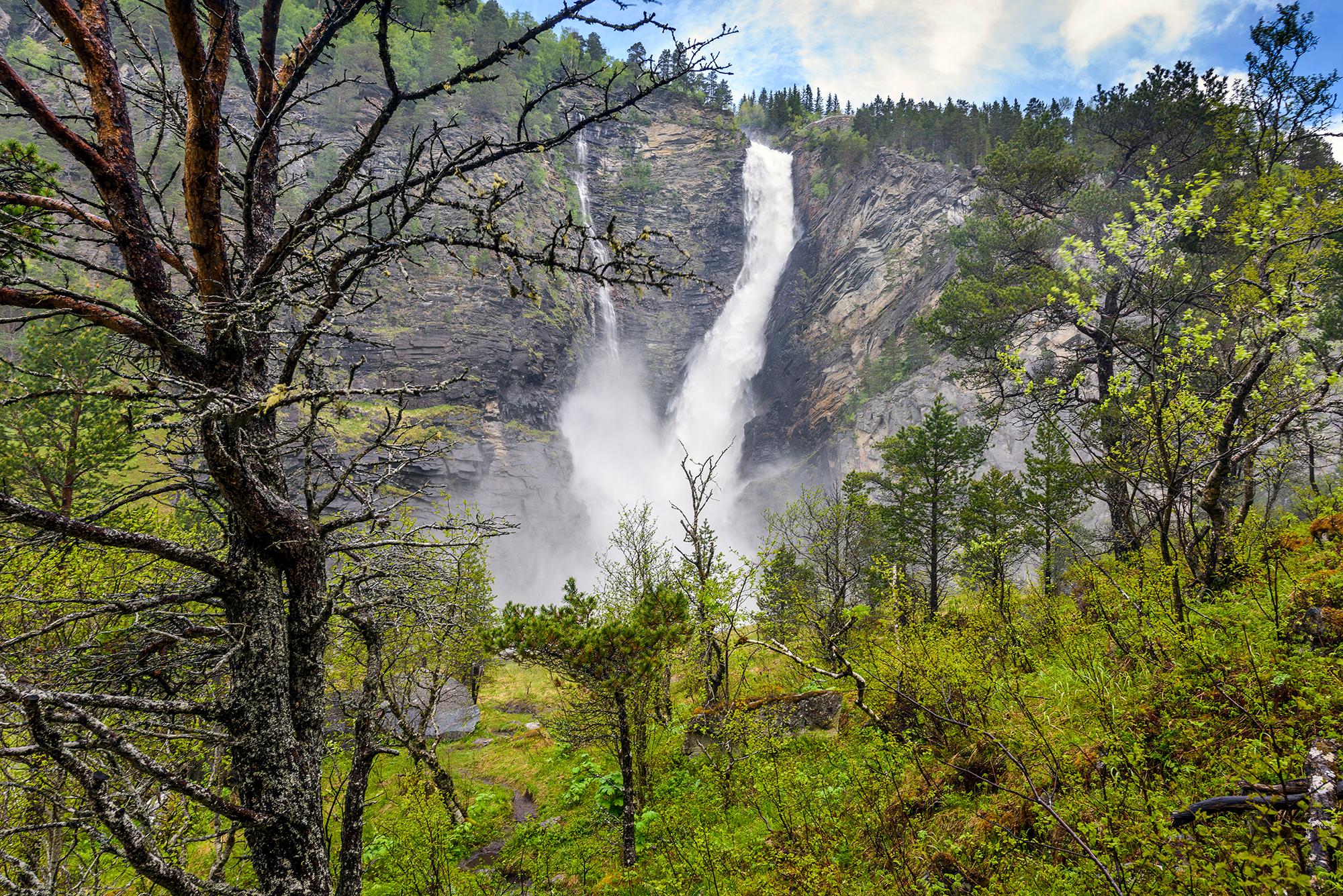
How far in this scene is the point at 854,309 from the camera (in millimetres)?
48219

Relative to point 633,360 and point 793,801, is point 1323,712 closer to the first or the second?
point 793,801

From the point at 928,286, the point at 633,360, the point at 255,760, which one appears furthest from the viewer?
the point at 633,360

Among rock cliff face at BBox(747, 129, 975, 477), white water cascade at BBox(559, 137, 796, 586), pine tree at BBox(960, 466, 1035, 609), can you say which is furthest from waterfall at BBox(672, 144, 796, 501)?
pine tree at BBox(960, 466, 1035, 609)

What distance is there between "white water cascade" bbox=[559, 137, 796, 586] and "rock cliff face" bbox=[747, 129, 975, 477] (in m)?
3.45

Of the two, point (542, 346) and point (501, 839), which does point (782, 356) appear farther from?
point (501, 839)

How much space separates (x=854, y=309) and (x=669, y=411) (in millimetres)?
21576

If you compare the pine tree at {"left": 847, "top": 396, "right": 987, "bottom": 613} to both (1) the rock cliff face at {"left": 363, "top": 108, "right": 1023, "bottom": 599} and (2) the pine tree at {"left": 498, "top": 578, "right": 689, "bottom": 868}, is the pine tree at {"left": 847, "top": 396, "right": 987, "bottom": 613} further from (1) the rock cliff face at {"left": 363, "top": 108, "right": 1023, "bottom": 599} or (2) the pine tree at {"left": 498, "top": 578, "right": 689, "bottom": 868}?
(2) the pine tree at {"left": 498, "top": 578, "right": 689, "bottom": 868}

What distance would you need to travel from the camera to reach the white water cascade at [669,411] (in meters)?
53.5

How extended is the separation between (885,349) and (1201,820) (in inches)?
1755

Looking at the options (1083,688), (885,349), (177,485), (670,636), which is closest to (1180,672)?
(1083,688)

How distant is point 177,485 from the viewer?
390 centimetres

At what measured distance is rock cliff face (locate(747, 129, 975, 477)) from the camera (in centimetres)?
4291

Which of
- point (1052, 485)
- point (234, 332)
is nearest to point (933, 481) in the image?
point (1052, 485)

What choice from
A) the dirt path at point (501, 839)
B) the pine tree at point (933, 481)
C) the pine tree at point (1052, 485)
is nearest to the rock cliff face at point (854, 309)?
the pine tree at point (933, 481)
